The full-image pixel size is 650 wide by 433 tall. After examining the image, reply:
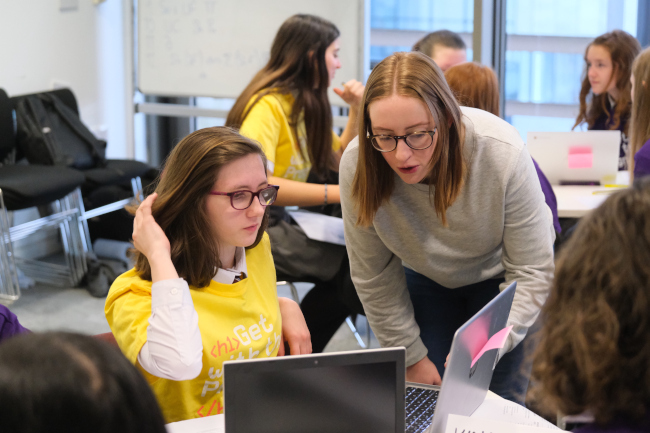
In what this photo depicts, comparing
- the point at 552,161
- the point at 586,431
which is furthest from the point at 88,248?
the point at 586,431

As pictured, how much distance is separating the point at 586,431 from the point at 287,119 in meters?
1.62

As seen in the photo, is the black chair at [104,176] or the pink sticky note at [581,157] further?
the black chair at [104,176]

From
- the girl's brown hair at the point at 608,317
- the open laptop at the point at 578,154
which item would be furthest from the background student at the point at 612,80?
the girl's brown hair at the point at 608,317

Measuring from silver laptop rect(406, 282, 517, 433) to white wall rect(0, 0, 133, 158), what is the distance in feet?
11.9

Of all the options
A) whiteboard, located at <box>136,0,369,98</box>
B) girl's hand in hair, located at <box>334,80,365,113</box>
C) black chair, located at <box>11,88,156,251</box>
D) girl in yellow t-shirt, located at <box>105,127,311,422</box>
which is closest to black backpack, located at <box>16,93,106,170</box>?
black chair, located at <box>11,88,156,251</box>

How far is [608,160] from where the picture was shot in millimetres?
2846

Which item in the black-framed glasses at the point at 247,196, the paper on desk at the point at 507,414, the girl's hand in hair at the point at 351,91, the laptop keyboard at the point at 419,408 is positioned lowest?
the paper on desk at the point at 507,414

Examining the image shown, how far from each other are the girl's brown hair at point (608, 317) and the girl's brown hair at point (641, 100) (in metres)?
1.40

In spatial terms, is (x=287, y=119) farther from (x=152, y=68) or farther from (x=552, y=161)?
(x=152, y=68)

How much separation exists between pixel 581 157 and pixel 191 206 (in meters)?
2.03

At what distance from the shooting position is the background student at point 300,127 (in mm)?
2203

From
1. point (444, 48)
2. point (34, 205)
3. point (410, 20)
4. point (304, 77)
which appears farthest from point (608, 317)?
point (410, 20)

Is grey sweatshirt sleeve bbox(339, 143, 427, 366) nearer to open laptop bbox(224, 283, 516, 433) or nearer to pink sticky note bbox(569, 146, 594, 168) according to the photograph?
open laptop bbox(224, 283, 516, 433)

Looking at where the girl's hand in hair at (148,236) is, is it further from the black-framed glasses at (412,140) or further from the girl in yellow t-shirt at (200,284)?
the black-framed glasses at (412,140)
